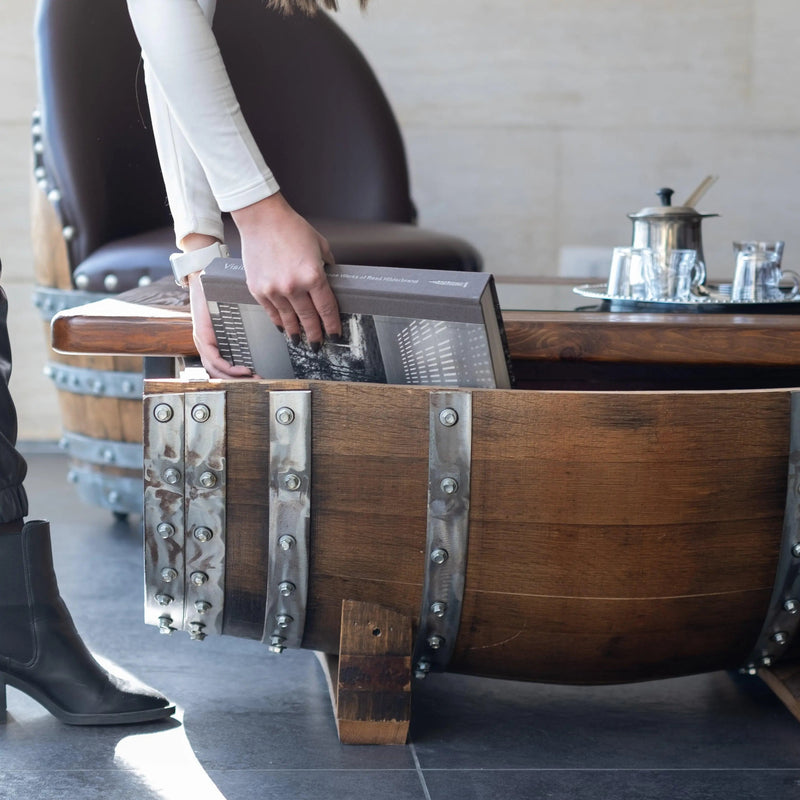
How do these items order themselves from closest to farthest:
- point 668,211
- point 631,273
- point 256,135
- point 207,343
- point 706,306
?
point 207,343 < point 706,306 < point 631,273 < point 668,211 < point 256,135

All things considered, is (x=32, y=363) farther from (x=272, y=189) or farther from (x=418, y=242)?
(x=272, y=189)

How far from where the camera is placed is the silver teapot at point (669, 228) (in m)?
1.48

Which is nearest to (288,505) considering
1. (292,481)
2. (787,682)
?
(292,481)

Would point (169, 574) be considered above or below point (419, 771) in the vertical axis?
above

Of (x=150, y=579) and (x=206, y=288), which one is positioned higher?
(x=206, y=288)

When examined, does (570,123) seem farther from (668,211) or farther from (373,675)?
(373,675)

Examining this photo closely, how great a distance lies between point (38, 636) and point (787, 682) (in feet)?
2.25

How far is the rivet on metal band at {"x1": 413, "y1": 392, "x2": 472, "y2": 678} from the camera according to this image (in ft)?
2.84

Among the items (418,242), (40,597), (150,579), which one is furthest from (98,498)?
(150,579)

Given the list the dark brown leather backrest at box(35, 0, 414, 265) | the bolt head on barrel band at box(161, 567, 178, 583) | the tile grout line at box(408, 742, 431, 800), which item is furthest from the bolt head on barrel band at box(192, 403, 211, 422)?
the dark brown leather backrest at box(35, 0, 414, 265)

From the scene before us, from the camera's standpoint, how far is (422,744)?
3.24 ft

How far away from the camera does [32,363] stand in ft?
8.38

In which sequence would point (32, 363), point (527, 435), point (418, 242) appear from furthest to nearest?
point (32, 363) → point (418, 242) → point (527, 435)

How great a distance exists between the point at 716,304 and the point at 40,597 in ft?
2.47
